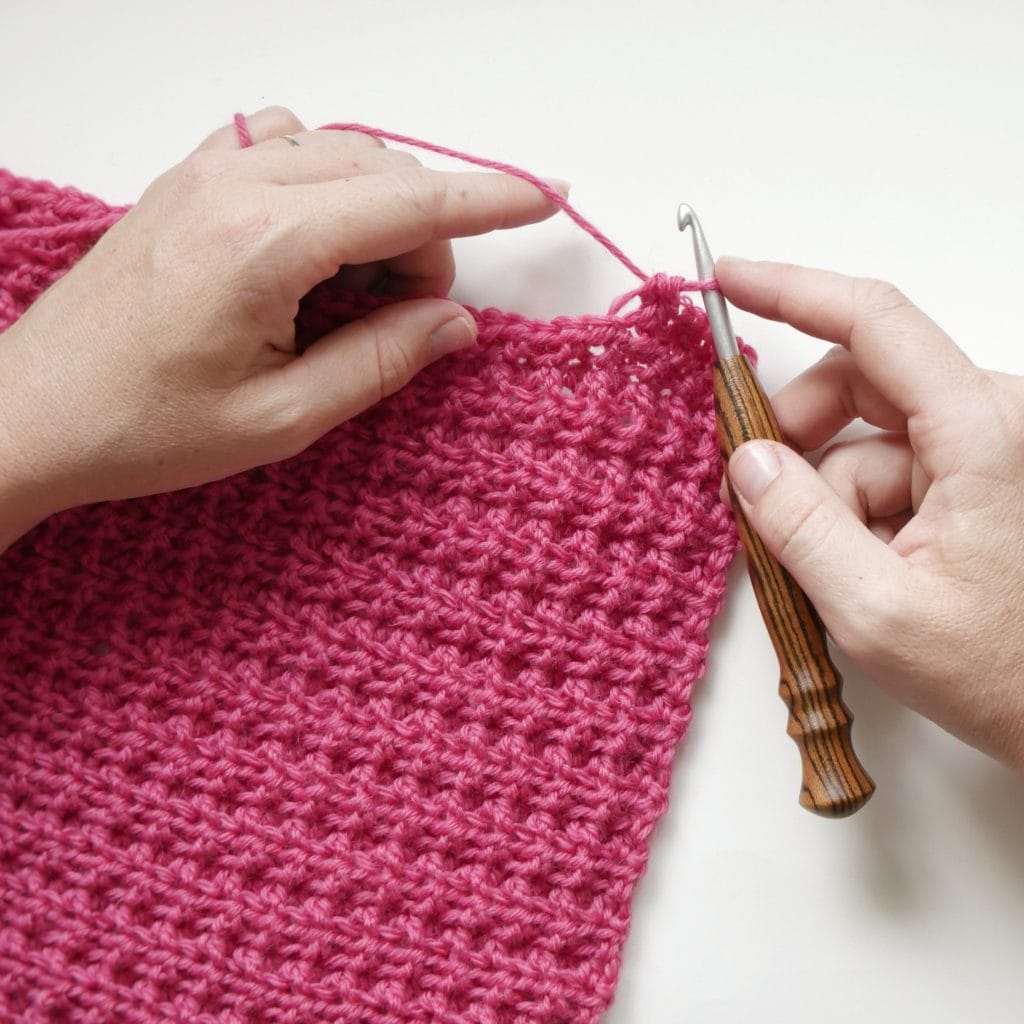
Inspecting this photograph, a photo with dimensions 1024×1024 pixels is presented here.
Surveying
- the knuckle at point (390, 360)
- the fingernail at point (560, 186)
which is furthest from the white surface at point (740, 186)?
the knuckle at point (390, 360)

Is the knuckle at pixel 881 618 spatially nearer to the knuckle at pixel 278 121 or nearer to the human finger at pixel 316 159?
the human finger at pixel 316 159

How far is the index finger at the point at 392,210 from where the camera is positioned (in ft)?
2.61

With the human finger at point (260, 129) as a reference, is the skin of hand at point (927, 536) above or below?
below

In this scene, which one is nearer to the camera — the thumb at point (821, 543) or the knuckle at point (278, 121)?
the thumb at point (821, 543)

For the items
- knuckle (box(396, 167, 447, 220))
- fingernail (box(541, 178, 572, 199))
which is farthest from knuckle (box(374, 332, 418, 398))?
fingernail (box(541, 178, 572, 199))

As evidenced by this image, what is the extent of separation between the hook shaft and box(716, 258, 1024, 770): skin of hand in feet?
0.27

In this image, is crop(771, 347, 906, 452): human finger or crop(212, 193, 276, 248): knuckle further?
crop(771, 347, 906, 452): human finger

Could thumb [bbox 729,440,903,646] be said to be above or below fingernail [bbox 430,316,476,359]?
below

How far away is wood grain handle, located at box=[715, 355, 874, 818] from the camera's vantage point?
2.68 ft

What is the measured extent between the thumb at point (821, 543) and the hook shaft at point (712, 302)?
4.6 inches

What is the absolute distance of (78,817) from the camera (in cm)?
90

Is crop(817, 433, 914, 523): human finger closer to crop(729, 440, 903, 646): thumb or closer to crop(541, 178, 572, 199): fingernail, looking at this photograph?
crop(729, 440, 903, 646): thumb

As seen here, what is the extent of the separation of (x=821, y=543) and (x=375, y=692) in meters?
0.44

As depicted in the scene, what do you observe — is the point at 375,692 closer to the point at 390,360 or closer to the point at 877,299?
the point at 390,360
